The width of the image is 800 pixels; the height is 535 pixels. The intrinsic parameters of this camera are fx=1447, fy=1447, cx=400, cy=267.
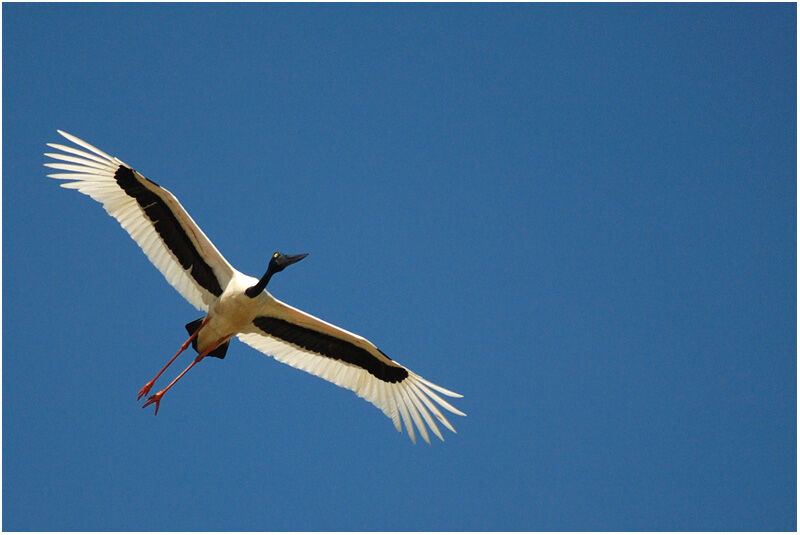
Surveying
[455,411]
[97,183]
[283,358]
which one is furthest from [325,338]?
[97,183]

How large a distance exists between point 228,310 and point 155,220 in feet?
6.45

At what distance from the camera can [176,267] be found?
81.6 feet

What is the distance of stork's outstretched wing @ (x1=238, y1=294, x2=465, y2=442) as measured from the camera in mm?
25344

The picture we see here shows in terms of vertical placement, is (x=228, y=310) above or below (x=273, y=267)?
below

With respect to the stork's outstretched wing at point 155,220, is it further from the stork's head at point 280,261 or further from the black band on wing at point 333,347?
the black band on wing at point 333,347

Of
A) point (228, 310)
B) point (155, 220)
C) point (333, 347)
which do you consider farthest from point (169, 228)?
point (333, 347)

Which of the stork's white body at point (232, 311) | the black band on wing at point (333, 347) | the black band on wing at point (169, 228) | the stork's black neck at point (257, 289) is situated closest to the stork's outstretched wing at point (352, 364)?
the black band on wing at point (333, 347)

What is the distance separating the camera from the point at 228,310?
24.6 m

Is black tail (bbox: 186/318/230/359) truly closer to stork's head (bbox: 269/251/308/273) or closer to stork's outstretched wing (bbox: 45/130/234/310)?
stork's outstretched wing (bbox: 45/130/234/310)

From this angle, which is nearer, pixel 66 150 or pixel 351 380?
pixel 66 150

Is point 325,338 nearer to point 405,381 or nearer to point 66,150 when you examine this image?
point 405,381

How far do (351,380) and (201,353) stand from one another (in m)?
2.76

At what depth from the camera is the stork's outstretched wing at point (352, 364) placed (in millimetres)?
25344

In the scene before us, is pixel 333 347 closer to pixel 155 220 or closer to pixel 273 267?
pixel 273 267
